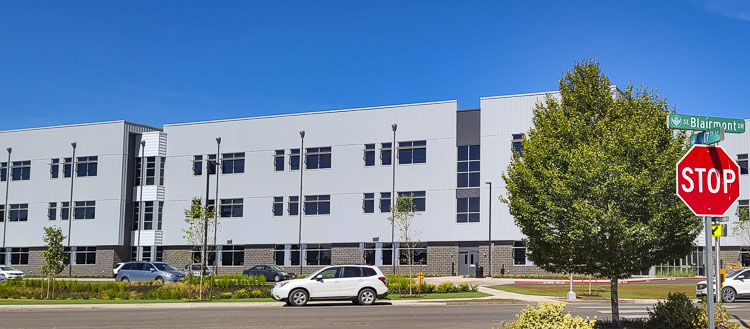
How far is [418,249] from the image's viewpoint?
6103cm

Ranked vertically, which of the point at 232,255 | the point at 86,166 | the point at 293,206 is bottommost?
the point at 232,255

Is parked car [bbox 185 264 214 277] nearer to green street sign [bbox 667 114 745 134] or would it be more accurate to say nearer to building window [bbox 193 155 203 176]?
building window [bbox 193 155 203 176]

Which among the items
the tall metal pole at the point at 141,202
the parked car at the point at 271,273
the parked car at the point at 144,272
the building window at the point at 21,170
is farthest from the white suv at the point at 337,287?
the building window at the point at 21,170

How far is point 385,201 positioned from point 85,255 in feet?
92.2

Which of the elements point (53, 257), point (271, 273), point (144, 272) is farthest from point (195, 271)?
point (53, 257)

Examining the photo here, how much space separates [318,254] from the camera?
64.3 metres

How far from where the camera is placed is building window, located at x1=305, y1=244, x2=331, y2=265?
6406cm

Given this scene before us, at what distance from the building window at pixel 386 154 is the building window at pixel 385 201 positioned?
2399mm

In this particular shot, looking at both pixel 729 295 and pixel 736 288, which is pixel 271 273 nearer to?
pixel 729 295

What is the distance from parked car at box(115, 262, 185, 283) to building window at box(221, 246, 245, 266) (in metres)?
18.7

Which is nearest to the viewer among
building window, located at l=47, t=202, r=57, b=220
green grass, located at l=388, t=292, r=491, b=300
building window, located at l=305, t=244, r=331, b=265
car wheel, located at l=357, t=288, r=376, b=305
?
car wheel, located at l=357, t=288, r=376, b=305

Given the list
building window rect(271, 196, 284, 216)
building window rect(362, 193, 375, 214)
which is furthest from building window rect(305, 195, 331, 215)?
building window rect(362, 193, 375, 214)

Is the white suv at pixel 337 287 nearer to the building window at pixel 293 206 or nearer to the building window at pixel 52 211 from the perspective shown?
the building window at pixel 293 206

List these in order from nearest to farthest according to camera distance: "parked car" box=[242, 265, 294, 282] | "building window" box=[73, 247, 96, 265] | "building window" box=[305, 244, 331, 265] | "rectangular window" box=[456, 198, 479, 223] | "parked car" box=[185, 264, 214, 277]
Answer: "parked car" box=[185, 264, 214, 277], "parked car" box=[242, 265, 294, 282], "rectangular window" box=[456, 198, 479, 223], "building window" box=[305, 244, 331, 265], "building window" box=[73, 247, 96, 265]
